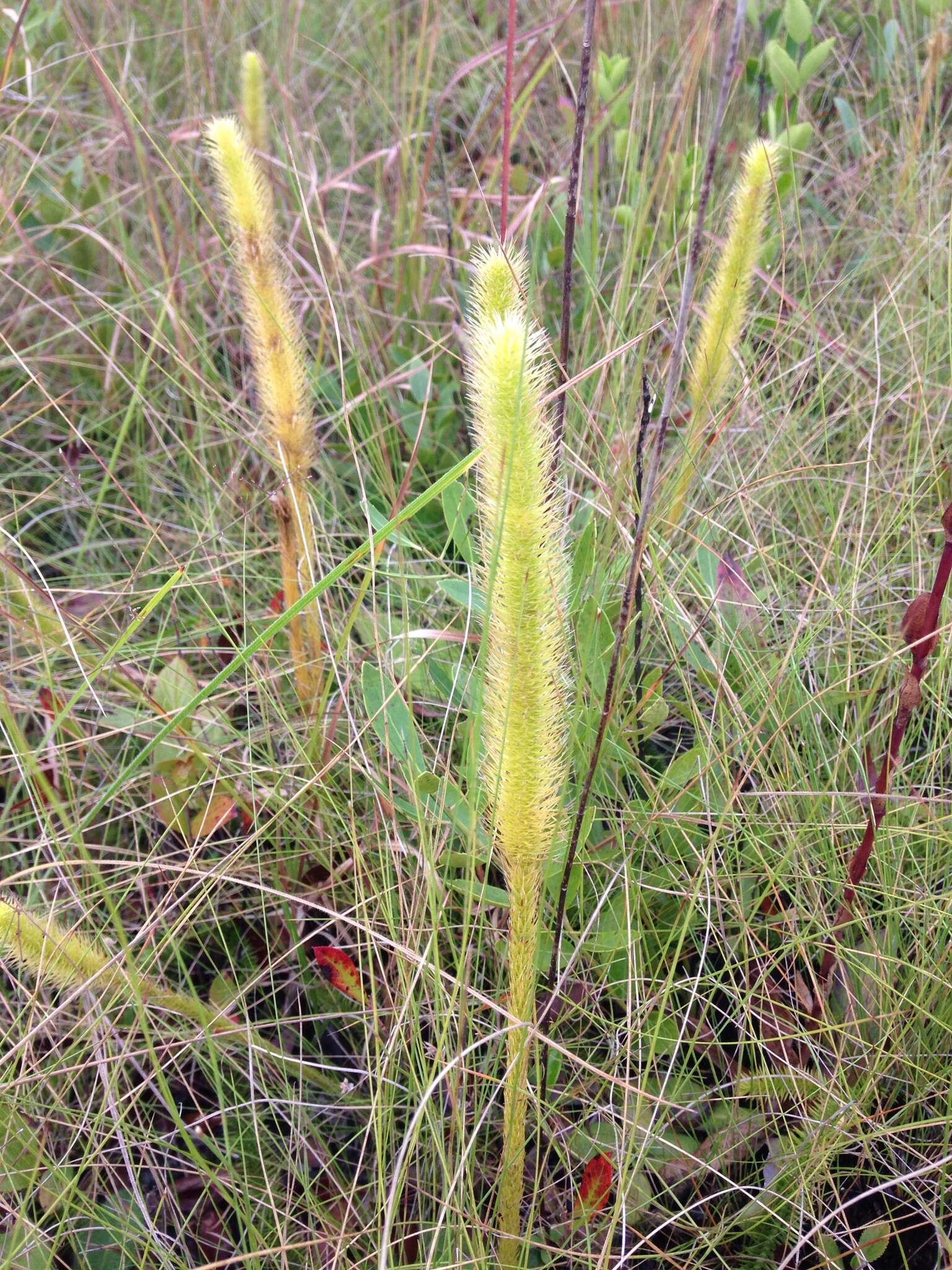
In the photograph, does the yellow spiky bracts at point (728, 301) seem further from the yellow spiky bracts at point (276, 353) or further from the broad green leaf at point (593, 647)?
the yellow spiky bracts at point (276, 353)

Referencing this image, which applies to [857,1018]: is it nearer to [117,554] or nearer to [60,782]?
[60,782]

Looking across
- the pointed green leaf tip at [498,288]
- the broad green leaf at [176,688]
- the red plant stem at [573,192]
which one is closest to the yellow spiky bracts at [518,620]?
the pointed green leaf tip at [498,288]

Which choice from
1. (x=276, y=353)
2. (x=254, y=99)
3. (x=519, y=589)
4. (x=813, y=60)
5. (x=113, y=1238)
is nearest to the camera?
(x=519, y=589)

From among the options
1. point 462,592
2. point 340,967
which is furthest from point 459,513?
point 340,967

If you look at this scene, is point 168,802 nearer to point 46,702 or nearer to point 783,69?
point 46,702

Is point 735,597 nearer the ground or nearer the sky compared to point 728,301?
nearer the ground

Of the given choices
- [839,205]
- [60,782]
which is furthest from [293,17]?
[60,782]
